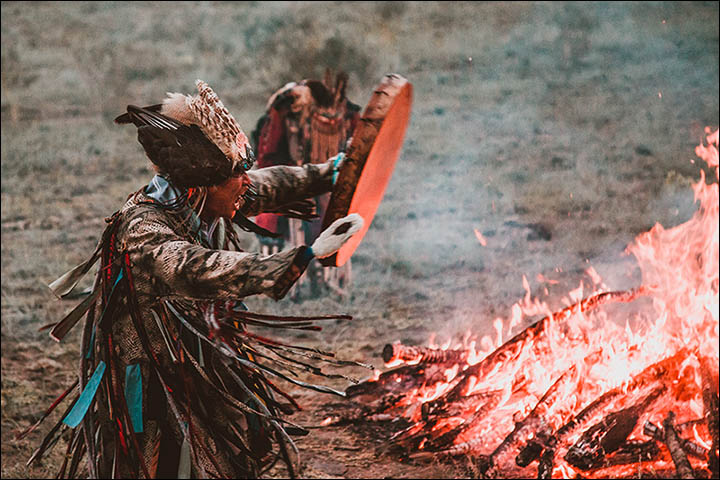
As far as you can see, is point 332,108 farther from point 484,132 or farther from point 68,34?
point 68,34

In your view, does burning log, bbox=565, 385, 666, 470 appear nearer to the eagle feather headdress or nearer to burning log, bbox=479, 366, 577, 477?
burning log, bbox=479, 366, 577, 477

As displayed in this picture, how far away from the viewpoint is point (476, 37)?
22.0 ft

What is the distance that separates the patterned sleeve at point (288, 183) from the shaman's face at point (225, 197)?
20 centimetres

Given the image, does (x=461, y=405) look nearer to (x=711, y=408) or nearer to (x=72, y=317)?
(x=711, y=408)

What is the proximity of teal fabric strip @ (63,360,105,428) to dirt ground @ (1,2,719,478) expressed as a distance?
3.05 m

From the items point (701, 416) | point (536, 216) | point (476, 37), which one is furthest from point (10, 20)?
point (701, 416)

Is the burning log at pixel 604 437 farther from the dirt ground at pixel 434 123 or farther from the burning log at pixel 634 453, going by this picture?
the dirt ground at pixel 434 123

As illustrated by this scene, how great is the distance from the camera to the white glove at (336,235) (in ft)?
5.94

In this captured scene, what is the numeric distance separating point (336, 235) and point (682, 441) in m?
2.16

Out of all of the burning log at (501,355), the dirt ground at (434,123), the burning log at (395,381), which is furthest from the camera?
the dirt ground at (434,123)

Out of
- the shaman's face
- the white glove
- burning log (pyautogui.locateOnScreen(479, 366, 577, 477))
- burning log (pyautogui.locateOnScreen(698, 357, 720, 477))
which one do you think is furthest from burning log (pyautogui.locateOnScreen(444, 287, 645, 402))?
the white glove

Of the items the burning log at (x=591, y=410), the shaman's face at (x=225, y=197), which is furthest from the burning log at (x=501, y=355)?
the shaman's face at (x=225, y=197)

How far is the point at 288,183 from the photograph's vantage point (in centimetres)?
246

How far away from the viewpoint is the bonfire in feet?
10.5
